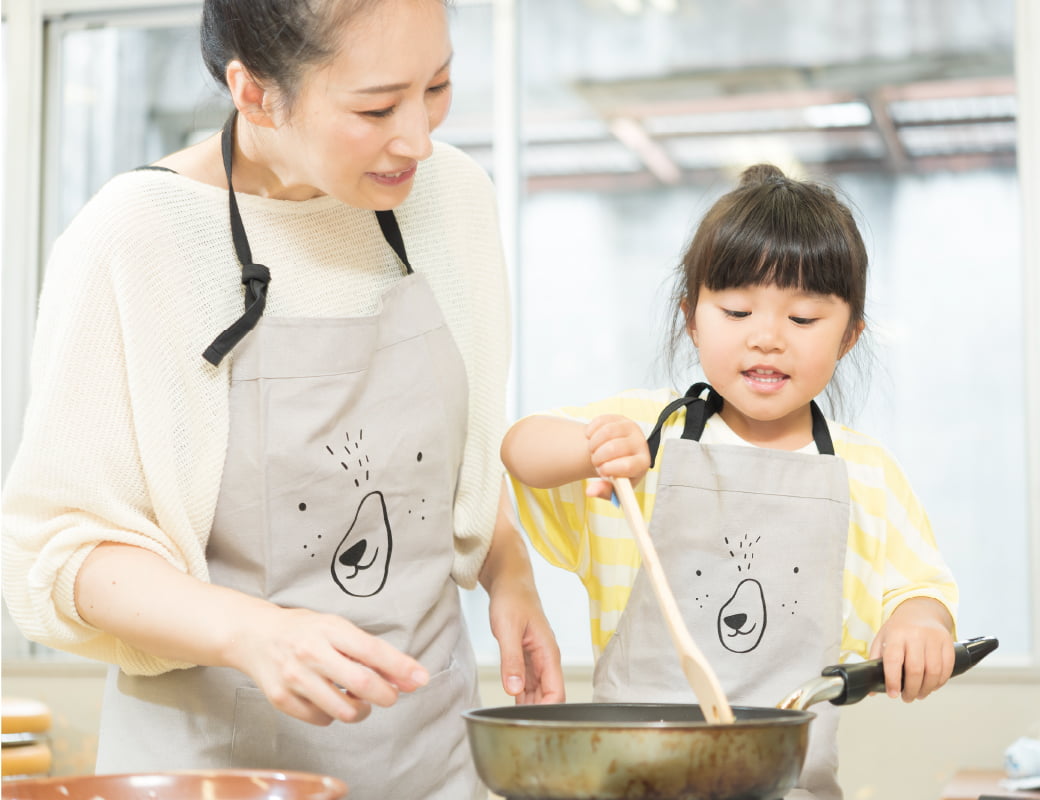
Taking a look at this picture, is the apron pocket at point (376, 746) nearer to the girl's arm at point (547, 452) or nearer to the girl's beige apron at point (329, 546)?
the girl's beige apron at point (329, 546)

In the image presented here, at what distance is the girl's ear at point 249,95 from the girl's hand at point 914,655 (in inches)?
29.4

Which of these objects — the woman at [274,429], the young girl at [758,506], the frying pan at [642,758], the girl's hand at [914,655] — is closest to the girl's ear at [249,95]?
the woman at [274,429]

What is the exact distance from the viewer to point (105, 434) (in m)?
1.03

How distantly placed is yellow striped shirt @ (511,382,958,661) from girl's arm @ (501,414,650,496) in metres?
0.06

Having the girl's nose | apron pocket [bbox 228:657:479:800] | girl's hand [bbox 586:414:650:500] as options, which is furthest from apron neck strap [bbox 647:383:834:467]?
apron pocket [bbox 228:657:479:800]

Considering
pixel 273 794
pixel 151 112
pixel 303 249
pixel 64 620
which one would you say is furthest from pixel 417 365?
pixel 151 112

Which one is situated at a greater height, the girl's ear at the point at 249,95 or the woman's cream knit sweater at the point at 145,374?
the girl's ear at the point at 249,95

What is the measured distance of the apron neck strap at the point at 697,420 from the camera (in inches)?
52.8

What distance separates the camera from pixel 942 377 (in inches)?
→ 109

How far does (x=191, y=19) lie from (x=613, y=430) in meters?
2.46

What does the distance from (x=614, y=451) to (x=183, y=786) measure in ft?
1.51

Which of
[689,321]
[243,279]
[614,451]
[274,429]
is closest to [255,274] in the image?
[243,279]

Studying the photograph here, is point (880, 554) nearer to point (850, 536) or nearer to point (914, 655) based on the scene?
point (850, 536)

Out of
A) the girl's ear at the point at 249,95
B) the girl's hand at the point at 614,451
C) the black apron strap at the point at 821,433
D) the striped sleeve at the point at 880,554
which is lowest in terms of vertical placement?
the striped sleeve at the point at 880,554
